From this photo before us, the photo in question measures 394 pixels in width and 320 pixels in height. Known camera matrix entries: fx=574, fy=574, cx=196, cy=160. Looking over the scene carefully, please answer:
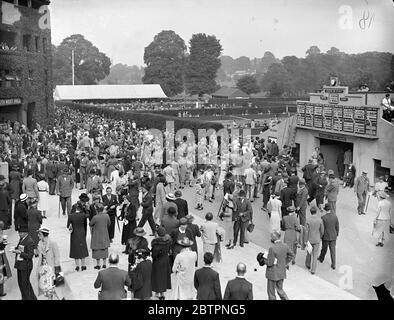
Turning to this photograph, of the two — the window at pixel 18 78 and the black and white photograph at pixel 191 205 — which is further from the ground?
the window at pixel 18 78

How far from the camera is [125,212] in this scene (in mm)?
13406

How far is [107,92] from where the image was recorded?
74.4m

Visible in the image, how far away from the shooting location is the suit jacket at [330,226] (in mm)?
12430

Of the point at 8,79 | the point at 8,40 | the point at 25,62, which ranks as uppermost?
the point at 8,40

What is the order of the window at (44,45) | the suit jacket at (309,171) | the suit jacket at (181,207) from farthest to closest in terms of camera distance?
the window at (44,45), the suit jacket at (309,171), the suit jacket at (181,207)

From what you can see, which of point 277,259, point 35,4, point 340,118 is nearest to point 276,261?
point 277,259

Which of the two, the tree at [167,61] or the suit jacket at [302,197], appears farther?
the tree at [167,61]

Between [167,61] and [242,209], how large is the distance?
69941 mm

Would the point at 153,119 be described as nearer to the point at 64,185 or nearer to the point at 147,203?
the point at 64,185

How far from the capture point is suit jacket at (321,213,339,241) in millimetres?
12430

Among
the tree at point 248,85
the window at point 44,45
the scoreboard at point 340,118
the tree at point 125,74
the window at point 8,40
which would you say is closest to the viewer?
the scoreboard at point 340,118

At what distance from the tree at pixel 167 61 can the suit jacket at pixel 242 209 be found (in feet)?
220

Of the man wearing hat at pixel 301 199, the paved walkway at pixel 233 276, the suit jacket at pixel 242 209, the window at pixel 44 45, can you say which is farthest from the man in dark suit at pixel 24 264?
the window at pixel 44 45

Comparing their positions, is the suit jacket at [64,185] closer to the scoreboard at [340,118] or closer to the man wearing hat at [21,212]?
the man wearing hat at [21,212]
